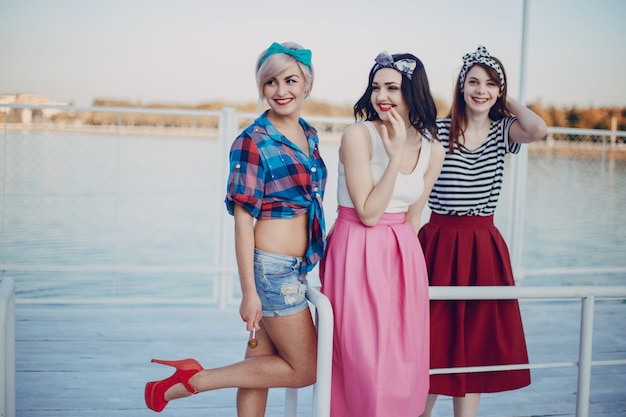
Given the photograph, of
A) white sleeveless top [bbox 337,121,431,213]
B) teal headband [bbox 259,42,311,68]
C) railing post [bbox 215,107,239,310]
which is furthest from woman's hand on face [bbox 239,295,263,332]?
railing post [bbox 215,107,239,310]

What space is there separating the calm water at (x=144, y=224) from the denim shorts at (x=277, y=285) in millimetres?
2193

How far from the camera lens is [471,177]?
87.2 inches

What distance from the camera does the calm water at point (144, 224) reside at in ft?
15.4

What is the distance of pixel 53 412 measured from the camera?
112 inches

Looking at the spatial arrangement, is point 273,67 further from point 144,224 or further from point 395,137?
point 144,224

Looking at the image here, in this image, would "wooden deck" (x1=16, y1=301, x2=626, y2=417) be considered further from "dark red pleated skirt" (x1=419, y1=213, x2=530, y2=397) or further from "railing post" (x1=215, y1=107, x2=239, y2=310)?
"dark red pleated skirt" (x1=419, y1=213, x2=530, y2=397)

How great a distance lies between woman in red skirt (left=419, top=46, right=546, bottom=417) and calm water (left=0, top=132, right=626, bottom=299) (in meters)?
2.22

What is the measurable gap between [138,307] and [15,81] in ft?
47.7

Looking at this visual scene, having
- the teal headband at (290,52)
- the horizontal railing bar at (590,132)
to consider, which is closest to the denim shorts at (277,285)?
the teal headband at (290,52)

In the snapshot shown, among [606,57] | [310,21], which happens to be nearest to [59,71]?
[310,21]

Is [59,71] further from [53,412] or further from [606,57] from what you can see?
[53,412]

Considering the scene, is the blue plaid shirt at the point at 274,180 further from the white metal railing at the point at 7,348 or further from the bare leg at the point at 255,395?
the white metal railing at the point at 7,348

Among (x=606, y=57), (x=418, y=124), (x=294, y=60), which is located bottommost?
(x=418, y=124)

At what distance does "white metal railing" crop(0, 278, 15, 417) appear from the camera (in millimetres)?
1448
